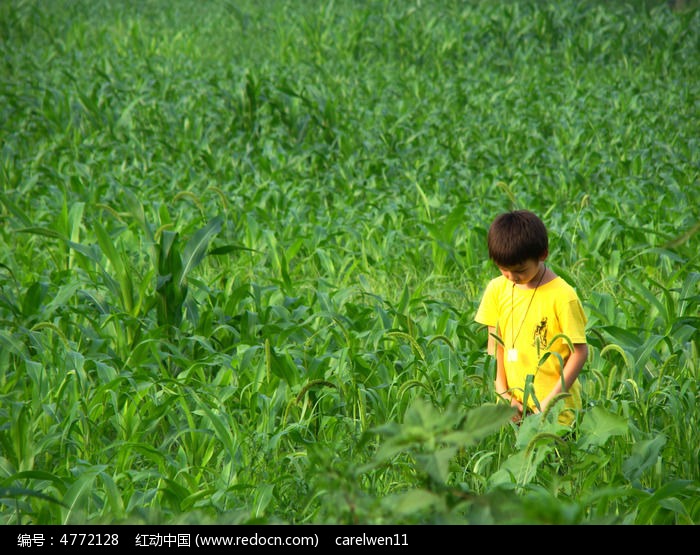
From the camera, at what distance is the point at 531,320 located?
10.5 ft

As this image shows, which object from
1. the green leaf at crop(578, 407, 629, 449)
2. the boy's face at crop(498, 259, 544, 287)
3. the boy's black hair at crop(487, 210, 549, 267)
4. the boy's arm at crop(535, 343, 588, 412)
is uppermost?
the boy's black hair at crop(487, 210, 549, 267)

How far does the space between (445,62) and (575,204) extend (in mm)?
5319

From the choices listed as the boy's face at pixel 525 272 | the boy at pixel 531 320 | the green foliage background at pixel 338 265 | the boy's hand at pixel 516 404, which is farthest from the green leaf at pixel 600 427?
the boy's face at pixel 525 272

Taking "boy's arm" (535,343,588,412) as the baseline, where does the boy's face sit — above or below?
above

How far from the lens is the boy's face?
10.2ft

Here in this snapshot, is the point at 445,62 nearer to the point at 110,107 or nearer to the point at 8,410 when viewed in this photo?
the point at 110,107

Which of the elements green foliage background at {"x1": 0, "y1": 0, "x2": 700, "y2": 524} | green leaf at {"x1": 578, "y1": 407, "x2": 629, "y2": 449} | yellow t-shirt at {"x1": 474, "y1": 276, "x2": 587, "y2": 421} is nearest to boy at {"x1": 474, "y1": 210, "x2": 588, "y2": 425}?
yellow t-shirt at {"x1": 474, "y1": 276, "x2": 587, "y2": 421}

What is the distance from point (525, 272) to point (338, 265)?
88.9 inches

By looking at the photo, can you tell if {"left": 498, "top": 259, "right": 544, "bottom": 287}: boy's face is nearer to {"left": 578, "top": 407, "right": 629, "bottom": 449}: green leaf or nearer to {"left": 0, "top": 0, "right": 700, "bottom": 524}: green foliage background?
{"left": 0, "top": 0, "right": 700, "bottom": 524}: green foliage background

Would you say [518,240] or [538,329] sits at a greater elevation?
[518,240]

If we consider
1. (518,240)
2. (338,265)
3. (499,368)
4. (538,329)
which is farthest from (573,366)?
(338,265)

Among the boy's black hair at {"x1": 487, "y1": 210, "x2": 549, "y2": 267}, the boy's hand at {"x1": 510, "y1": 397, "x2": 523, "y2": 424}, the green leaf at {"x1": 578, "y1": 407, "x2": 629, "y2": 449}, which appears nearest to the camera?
the green leaf at {"x1": 578, "y1": 407, "x2": 629, "y2": 449}

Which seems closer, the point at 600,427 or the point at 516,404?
the point at 600,427

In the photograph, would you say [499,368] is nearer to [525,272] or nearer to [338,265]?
[525,272]
